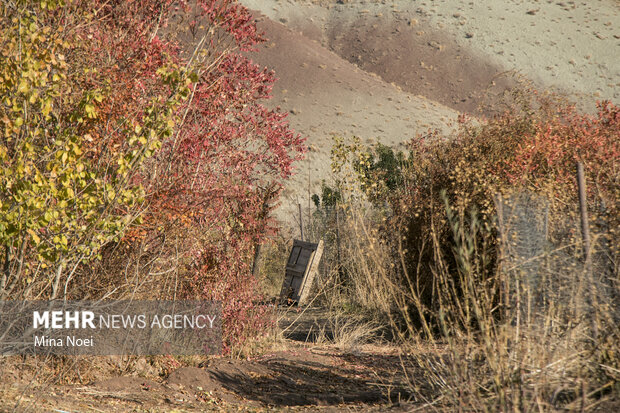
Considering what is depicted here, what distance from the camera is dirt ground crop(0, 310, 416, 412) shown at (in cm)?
443

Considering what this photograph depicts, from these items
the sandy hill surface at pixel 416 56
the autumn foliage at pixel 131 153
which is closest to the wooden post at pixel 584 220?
the autumn foliage at pixel 131 153

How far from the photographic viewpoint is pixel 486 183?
21.6 ft

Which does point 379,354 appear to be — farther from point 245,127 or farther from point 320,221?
point 320,221

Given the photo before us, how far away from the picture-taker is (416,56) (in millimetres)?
49469

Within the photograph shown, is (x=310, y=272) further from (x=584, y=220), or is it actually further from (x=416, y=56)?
(x=416, y=56)

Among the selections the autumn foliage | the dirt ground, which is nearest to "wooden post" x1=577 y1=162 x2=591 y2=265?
the dirt ground

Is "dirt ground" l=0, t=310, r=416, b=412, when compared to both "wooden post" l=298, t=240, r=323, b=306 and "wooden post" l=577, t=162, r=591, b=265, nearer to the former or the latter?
"wooden post" l=577, t=162, r=591, b=265

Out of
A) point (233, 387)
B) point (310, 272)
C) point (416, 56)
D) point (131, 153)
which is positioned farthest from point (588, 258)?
point (416, 56)

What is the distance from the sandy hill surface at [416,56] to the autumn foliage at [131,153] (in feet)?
86.3

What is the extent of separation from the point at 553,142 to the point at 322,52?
42261 millimetres

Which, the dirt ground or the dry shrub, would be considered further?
the dirt ground

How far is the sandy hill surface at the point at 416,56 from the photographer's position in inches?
1483

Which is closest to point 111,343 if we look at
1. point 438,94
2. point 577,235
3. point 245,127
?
point 245,127

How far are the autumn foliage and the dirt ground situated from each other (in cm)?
61
